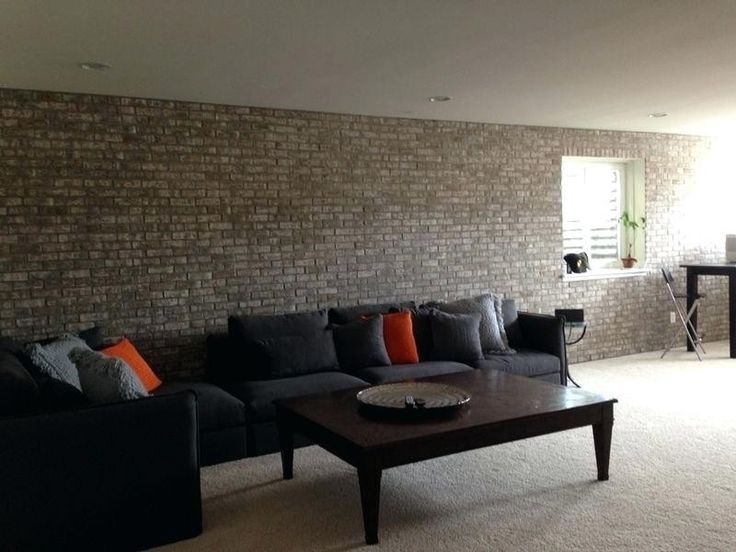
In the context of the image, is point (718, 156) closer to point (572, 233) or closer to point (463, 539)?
point (572, 233)

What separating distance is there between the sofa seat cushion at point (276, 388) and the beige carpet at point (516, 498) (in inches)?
12.4

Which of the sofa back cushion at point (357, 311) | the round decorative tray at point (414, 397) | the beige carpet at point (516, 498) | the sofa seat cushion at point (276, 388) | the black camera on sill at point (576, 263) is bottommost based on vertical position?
the beige carpet at point (516, 498)

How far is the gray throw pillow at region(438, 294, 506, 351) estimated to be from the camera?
5793mm

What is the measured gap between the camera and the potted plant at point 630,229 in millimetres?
7766

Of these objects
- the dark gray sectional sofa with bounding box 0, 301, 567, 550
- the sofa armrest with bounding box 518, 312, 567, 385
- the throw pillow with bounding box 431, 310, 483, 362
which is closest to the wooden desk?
the sofa armrest with bounding box 518, 312, 567, 385

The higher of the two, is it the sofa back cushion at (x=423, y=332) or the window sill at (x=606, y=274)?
the window sill at (x=606, y=274)

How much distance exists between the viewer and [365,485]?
3131 millimetres

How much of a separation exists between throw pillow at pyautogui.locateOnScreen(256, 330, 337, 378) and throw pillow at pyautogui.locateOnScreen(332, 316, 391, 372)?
8 centimetres

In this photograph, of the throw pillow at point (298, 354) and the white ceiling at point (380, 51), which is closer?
the white ceiling at point (380, 51)

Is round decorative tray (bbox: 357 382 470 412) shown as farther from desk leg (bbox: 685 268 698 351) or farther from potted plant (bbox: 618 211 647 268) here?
desk leg (bbox: 685 268 698 351)

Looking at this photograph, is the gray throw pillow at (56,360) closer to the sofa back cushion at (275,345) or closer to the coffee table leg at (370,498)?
the sofa back cushion at (275,345)

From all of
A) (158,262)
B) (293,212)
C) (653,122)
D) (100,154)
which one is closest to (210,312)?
(158,262)

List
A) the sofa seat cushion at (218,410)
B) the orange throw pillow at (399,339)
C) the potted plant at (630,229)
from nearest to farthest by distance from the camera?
1. the sofa seat cushion at (218,410)
2. the orange throw pillow at (399,339)
3. the potted plant at (630,229)

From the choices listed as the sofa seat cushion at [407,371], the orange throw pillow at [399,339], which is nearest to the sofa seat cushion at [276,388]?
the sofa seat cushion at [407,371]
